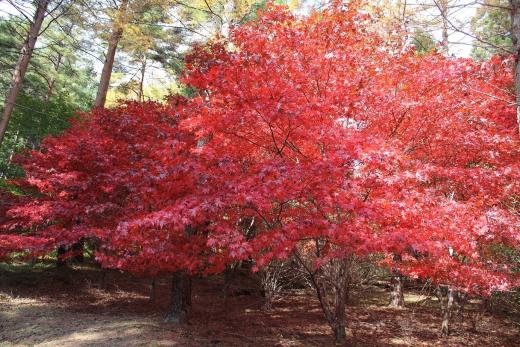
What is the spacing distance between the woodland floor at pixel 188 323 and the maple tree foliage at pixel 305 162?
4.75 ft

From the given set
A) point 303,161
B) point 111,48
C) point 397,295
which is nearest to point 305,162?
point 303,161

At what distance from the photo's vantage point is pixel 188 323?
28.5ft

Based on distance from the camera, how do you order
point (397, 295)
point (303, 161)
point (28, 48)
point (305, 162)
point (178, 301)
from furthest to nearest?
1. point (397, 295)
2. point (28, 48)
3. point (178, 301)
4. point (303, 161)
5. point (305, 162)

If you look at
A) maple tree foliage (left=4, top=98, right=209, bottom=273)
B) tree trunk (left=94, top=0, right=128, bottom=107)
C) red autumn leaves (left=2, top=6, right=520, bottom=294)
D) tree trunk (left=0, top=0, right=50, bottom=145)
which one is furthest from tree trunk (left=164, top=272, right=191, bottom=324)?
tree trunk (left=0, top=0, right=50, bottom=145)

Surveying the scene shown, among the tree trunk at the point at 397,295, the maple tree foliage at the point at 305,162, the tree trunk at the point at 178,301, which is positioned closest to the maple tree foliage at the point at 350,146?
the maple tree foliage at the point at 305,162

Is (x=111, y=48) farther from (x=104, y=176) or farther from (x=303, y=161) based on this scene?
(x=303, y=161)

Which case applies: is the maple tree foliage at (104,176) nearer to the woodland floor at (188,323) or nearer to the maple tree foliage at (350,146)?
the woodland floor at (188,323)

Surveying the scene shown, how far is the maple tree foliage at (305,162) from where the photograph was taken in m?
5.85

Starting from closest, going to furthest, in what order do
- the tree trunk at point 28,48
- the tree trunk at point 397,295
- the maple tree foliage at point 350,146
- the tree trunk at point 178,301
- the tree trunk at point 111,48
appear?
Answer: the maple tree foliage at point 350,146
the tree trunk at point 178,301
the tree trunk at point 28,48
the tree trunk at point 111,48
the tree trunk at point 397,295

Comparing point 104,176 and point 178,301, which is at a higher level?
point 104,176

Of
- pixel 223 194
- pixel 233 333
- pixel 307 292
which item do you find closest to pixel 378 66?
pixel 223 194

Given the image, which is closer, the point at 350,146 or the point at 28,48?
the point at 350,146

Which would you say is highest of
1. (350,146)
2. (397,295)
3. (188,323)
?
(350,146)

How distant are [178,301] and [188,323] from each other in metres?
0.59
